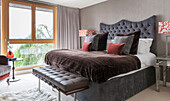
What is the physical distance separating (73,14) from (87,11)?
1.99 ft

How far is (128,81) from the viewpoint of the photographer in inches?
89.0

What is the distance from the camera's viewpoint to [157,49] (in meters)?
3.05

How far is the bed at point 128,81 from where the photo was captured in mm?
1849

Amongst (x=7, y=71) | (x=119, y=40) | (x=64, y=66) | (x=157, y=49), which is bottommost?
(x=7, y=71)

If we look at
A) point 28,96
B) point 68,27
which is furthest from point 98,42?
point 28,96

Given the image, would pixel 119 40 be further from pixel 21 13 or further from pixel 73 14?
pixel 21 13

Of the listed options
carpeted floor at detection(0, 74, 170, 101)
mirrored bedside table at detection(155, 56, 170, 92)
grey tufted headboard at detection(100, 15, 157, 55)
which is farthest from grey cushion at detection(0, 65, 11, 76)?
mirrored bedside table at detection(155, 56, 170, 92)

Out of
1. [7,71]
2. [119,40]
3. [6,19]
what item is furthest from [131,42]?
[6,19]

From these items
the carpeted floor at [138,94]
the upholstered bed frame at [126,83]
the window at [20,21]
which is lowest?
the carpeted floor at [138,94]

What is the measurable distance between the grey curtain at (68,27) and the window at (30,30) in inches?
9.0

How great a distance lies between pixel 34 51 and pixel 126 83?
11.4 ft

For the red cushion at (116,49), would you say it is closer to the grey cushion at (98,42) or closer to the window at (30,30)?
the grey cushion at (98,42)

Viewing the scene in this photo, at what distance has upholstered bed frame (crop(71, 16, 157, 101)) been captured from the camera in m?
1.84

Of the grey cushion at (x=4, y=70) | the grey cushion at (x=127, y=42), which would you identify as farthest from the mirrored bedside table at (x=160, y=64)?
the grey cushion at (x=4, y=70)
